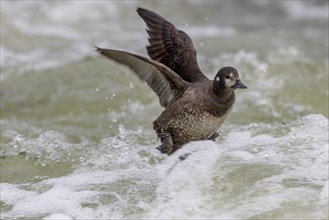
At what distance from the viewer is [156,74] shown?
5496 mm

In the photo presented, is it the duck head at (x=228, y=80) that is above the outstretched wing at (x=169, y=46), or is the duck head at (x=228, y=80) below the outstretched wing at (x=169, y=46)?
below

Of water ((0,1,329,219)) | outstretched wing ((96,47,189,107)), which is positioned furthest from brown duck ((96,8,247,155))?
water ((0,1,329,219))

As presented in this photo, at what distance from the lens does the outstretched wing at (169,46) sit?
604cm

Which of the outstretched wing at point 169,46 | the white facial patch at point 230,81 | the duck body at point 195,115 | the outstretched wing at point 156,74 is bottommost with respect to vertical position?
the duck body at point 195,115

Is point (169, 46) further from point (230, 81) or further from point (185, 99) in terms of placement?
point (230, 81)

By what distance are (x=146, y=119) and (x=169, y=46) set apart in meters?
1.69

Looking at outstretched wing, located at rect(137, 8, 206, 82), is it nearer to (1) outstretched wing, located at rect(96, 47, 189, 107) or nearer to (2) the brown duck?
(2) the brown duck

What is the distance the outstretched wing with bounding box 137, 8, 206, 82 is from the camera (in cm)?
604

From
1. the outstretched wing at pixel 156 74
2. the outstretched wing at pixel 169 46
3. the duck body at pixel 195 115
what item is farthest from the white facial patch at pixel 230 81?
the outstretched wing at pixel 169 46

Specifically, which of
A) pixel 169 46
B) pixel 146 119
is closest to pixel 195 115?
pixel 169 46

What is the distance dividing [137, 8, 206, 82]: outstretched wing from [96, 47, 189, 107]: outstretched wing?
324 mm

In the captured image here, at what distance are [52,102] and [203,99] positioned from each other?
3.04 m

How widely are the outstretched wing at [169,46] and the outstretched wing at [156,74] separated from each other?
32 centimetres

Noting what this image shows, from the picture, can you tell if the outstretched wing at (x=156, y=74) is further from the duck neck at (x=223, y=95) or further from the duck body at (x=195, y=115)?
the duck neck at (x=223, y=95)
